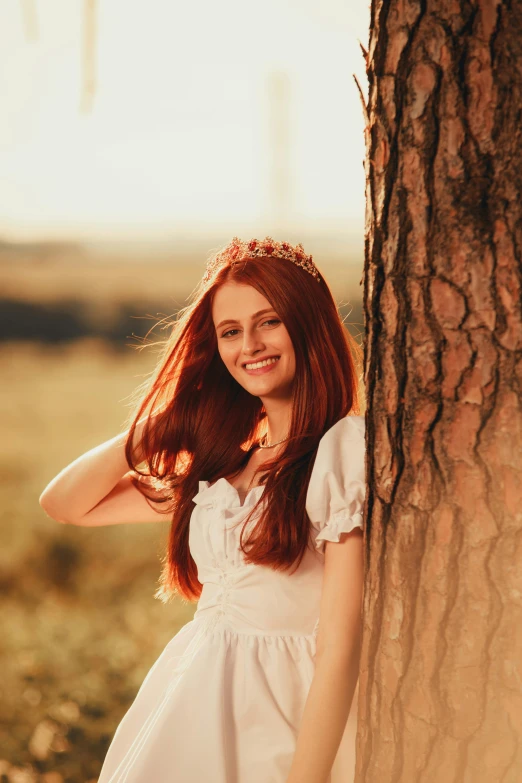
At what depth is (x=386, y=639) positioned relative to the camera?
4.42 ft

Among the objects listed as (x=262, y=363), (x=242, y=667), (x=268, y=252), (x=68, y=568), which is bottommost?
(x=68, y=568)

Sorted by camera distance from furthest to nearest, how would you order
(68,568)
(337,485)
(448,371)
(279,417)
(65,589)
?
(68,568)
(65,589)
(279,417)
(337,485)
(448,371)

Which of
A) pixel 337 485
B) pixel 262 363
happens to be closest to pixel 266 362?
pixel 262 363

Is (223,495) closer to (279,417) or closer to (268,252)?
(279,417)

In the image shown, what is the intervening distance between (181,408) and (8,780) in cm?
252

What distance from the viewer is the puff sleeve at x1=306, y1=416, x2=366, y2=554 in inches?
64.5

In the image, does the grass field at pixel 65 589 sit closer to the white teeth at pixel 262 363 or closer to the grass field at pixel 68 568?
the grass field at pixel 68 568

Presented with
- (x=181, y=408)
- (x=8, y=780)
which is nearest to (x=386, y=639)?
(x=181, y=408)

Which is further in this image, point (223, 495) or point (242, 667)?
point (223, 495)

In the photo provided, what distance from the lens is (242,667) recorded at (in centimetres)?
177

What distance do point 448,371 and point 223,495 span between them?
90cm

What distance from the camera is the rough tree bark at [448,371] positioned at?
45.0 inches

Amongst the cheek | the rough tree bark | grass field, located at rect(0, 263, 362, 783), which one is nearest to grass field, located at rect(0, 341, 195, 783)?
grass field, located at rect(0, 263, 362, 783)

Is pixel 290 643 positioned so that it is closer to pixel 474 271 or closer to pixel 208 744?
pixel 208 744
